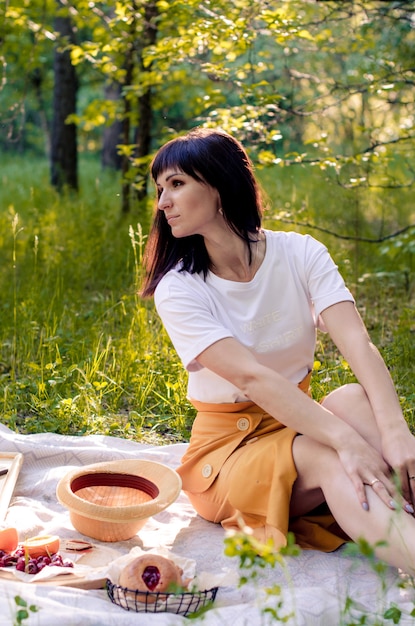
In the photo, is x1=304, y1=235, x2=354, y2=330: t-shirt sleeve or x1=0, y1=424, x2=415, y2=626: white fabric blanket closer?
x1=0, y1=424, x2=415, y2=626: white fabric blanket

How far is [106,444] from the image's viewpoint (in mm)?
3244

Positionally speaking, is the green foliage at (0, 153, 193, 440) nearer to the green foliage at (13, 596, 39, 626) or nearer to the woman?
the woman

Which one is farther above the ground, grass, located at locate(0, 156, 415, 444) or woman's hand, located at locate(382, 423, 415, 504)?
woman's hand, located at locate(382, 423, 415, 504)

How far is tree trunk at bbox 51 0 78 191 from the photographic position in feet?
26.7

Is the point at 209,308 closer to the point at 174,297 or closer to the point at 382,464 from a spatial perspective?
the point at 174,297

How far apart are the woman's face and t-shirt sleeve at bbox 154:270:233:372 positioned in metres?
0.15

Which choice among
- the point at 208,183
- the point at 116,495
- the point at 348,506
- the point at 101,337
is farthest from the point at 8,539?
the point at 101,337

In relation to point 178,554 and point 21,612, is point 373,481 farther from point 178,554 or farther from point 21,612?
point 21,612

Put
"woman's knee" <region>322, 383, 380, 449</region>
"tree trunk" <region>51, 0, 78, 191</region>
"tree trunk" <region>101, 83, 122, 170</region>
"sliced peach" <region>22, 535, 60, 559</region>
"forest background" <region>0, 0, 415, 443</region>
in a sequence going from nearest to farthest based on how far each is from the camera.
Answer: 1. "sliced peach" <region>22, 535, 60, 559</region>
2. "woman's knee" <region>322, 383, 380, 449</region>
3. "forest background" <region>0, 0, 415, 443</region>
4. "tree trunk" <region>51, 0, 78, 191</region>
5. "tree trunk" <region>101, 83, 122, 170</region>

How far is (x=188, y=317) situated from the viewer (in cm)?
245

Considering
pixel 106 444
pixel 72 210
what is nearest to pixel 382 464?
pixel 106 444

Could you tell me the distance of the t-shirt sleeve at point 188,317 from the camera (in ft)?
7.87

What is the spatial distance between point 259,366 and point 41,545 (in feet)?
2.48

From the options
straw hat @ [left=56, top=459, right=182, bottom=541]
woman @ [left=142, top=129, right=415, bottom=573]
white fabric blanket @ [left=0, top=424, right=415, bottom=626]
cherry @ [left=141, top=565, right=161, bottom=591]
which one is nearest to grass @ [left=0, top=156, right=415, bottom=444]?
white fabric blanket @ [left=0, top=424, right=415, bottom=626]
